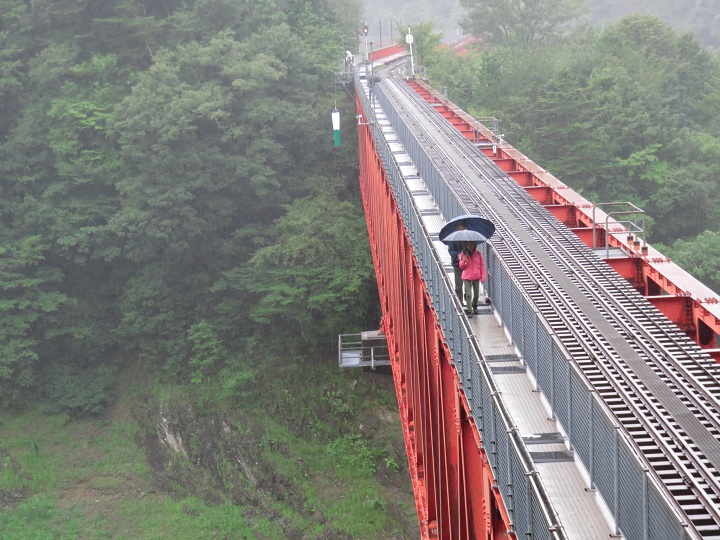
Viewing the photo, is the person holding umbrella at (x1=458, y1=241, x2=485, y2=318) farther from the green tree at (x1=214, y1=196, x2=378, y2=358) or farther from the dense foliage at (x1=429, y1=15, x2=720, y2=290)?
the dense foliage at (x1=429, y1=15, x2=720, y2=290)

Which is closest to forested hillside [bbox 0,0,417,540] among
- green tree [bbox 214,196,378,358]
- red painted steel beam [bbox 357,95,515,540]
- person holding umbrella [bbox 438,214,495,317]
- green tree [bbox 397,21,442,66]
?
green tree [bbox 214,196,378,358]

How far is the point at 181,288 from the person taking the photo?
119ft

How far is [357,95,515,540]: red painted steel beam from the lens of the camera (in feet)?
29.4

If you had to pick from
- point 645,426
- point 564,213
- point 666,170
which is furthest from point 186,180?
point 645,426

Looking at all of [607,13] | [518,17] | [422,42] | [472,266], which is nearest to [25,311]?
[472,266]

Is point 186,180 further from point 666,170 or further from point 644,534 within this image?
point 644,534

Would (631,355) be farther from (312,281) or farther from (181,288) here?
(181,288)

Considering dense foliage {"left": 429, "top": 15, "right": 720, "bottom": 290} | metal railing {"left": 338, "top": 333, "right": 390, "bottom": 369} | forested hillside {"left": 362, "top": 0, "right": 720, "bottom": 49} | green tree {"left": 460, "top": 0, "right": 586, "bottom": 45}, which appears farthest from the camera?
forested hillside {"left": 362, "top": 0, "right": 720, "bottom": 49}

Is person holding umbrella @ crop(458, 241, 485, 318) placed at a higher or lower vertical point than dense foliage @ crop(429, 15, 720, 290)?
lower

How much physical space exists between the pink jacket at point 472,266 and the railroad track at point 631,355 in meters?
1.11

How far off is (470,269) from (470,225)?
751 mm

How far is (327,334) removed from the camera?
108 feet

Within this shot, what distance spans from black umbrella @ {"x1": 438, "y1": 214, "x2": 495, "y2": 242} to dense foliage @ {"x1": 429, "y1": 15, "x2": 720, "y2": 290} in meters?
24.4

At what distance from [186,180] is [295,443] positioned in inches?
466
